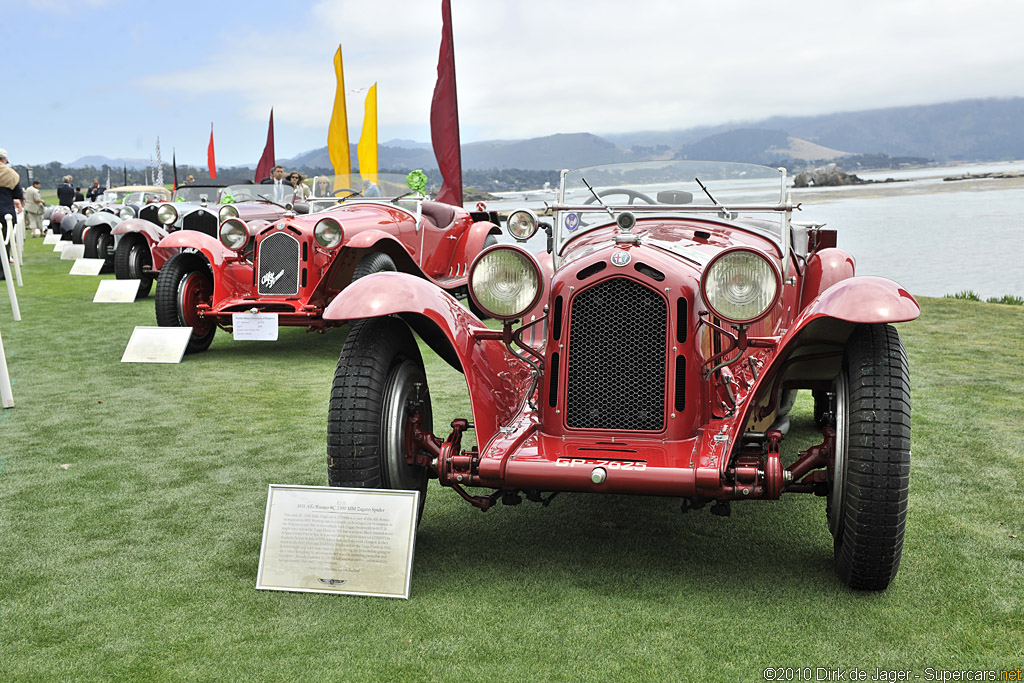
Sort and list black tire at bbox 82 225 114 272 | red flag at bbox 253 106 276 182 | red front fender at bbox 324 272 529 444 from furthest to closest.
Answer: red flag at bbox 253 106 276 182 → black tire at bbox 82 225 114 272 → red front fender at bbox 324 272 529 444

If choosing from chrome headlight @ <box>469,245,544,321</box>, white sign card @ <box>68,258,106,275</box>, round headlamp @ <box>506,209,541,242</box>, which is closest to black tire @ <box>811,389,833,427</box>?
chrome headlight @ <box>469,245,544,321</box>

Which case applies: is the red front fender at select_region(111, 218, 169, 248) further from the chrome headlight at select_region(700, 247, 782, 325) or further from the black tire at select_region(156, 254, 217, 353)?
the chrome headlight at select_region(700, 247, 782, 325)

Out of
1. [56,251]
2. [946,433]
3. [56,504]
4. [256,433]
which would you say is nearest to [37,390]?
[256,433]

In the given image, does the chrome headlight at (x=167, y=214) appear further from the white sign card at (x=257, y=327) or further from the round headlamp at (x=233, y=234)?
the white sign card at (x=257, y=327)

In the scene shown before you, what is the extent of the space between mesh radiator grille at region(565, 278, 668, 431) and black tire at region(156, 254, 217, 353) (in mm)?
5168

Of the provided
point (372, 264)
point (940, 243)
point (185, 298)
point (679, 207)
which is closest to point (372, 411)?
point (679, 207)

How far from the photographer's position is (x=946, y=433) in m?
4.73

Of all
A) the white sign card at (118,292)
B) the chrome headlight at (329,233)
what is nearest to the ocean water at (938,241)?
the chrome headlight at (329,233)

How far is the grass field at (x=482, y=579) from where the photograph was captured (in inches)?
93.7

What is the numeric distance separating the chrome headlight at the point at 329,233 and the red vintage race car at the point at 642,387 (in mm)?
3888

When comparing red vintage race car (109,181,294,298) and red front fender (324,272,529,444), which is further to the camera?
red vintage race car (109,181,294,298)

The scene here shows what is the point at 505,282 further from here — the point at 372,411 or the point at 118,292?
the point at 118,292

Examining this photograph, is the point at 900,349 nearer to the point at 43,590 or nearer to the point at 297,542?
the point at 297,542

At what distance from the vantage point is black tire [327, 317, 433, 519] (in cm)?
303
